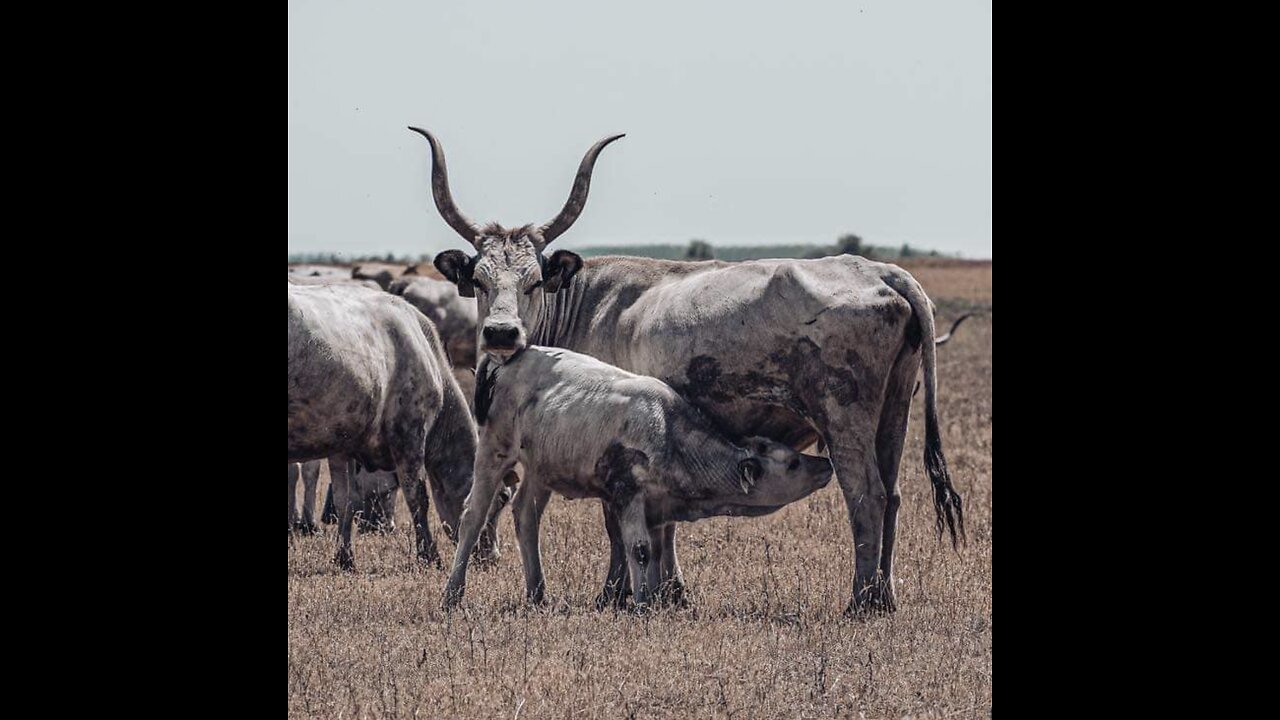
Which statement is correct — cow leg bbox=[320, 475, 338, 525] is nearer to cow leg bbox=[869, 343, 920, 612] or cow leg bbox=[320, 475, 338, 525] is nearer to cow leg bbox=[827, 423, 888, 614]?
cow leg bbox=[869, 343, 920, 612]

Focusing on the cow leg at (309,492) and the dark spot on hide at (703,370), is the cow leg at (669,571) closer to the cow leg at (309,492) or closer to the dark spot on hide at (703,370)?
the dark spot on hide at (703,370)

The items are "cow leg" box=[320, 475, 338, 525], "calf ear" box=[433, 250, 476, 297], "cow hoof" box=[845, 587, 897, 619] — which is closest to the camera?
"cow hoof" box=[845, 587, 897, 619]

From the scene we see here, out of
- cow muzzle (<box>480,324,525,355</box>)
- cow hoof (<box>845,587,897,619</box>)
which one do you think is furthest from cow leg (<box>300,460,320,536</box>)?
cow hoof (<box>845,587,897,619</box>)

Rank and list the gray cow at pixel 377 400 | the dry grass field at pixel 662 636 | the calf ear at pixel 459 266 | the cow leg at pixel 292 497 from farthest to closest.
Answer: the cow leg at pixel 292 497 < the gray cow at pixel 377 400 < the calf ear at pixel 459 266 < the dry grass field at pixel 662 636

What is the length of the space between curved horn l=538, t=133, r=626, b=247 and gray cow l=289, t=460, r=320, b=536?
14.7ft

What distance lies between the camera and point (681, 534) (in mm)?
13219

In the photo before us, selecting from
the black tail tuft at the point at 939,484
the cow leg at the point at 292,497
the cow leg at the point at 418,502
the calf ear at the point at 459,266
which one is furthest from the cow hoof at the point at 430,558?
the black tail tuft at the point at 939,484

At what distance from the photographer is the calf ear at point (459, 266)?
10906 mm

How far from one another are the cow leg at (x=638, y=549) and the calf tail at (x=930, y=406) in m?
1.91

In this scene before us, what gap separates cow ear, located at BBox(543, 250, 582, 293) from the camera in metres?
11.1

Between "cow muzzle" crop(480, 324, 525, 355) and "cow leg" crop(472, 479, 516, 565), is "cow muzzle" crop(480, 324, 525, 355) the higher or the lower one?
the higher one
